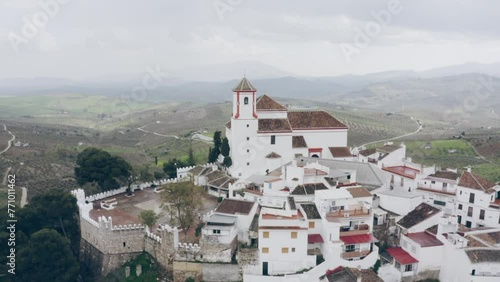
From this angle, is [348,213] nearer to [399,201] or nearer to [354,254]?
[354,254]

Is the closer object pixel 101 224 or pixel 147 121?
pixel 101 224

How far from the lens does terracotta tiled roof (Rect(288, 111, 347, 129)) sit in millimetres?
40469

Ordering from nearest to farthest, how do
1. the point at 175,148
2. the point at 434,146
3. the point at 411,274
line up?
the point at 411,274, the point at 434,146, the point at 175,148

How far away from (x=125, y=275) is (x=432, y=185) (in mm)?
24990

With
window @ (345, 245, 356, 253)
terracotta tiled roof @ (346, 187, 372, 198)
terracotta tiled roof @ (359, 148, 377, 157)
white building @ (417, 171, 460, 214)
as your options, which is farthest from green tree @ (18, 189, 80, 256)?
white building @ (417, 171, 460, 214)

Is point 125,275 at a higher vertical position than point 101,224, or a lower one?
lower

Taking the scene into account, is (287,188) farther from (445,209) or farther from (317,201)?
(445,209)

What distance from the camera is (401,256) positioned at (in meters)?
27.0

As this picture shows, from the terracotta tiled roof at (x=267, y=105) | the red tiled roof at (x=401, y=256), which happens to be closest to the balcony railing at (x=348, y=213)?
the red tiled roof at (x=401, y=256)

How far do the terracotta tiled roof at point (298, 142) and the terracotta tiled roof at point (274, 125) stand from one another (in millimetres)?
1822

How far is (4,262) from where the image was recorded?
29.1 metres

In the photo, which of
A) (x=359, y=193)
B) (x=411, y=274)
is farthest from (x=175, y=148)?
(x=411, y=274)

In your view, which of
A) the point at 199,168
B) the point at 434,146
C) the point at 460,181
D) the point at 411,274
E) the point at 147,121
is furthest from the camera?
the point at 147,121

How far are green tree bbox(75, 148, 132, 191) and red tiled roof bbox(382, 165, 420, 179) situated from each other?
24.1 metres
